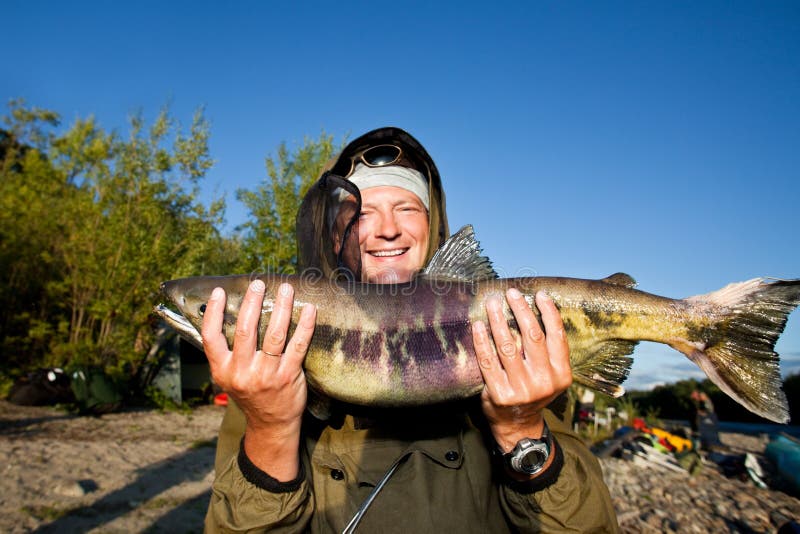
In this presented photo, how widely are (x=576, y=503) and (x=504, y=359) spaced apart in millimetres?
761

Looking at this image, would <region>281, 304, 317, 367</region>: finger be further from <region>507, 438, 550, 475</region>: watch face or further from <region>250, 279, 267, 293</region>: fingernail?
<region>507, 438, 550, 475</region>: watch face

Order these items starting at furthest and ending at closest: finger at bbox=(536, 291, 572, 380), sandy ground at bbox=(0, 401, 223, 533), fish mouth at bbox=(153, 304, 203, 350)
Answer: sandy ground at bbox=(0, 401, 223, 533), fish mouth at bbox=(153, 304, 203, 350), finger at bbox=(536, 291, 572, 380)

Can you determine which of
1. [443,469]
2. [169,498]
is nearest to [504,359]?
[443,469]

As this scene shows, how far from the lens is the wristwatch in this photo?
2.40m

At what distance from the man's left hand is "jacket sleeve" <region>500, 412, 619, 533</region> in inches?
9.2

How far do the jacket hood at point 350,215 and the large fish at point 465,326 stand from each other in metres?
0.53

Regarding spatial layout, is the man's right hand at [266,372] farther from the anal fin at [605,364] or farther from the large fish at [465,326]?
the anal fin at [605,364]

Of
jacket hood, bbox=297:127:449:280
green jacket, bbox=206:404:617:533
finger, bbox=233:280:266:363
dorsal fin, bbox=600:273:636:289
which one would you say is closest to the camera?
green jacket, bbox=206:404:617:533

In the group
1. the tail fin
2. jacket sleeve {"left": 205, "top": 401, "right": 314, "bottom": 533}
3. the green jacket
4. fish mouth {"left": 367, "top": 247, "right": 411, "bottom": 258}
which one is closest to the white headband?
fish mouth {"left": 367, "top": 247, "right": 411, "bottom": 258}

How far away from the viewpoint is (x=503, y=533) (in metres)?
2.49

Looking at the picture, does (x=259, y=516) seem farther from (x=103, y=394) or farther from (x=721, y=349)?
(x=103, y=394)

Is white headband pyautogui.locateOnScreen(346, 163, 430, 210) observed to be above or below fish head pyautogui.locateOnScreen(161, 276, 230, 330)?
above

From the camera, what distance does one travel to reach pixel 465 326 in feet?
8.94

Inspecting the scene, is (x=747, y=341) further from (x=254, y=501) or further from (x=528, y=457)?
(x=254, y=501)
